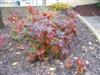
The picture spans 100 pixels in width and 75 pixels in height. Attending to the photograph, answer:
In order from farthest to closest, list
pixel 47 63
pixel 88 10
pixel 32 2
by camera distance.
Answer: pixel 32 2 < pixel 88 10 < pixel 47 63

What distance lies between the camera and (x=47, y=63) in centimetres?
498

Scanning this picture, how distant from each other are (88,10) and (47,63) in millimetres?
7271

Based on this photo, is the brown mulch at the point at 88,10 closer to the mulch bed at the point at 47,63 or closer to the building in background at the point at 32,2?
the building in background at the point at 32,2

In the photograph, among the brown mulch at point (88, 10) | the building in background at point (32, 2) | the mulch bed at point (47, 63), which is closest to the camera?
the mulch bed at point (47, 63)

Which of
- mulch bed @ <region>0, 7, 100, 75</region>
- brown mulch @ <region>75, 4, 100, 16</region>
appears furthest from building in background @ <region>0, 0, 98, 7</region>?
mulch bed @ <region>0, 7, 100, 75</region>

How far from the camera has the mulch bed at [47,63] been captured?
4762 millimetres

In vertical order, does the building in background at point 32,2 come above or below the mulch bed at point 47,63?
above

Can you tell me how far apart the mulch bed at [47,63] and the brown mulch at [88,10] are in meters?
5.41

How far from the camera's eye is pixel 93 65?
493 cm

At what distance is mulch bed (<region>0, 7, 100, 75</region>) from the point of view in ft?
15.6

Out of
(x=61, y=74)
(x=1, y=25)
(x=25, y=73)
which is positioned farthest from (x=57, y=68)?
(x=1, y=25)

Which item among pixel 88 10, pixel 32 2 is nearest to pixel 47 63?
pixel 88 10

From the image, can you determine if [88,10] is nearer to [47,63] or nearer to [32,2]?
[32,2]

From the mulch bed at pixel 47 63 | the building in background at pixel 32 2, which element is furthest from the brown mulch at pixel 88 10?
the mulch bed at pixel 47 63
